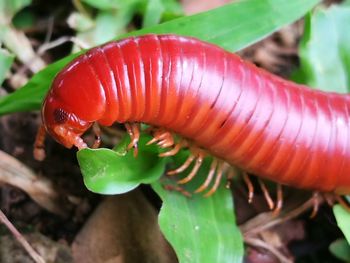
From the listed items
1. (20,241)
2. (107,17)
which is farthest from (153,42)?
(20,241)

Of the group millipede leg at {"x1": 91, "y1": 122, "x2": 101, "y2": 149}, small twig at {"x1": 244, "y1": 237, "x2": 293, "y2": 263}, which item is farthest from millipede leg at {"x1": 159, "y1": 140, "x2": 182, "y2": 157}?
small twig at {"x1": 244, "y1": 237, "x2": 293, "y2": 263}

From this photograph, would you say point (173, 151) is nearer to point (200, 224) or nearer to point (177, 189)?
point (177, 189)

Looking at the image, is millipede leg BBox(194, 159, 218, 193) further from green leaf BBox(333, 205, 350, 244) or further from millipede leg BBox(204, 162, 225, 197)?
green leaf BBox(333, 205, 350, 244)

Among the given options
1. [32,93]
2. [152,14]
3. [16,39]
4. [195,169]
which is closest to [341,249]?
[195,169]

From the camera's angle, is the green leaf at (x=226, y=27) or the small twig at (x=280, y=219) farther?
the small twig at (x=280, y=219)

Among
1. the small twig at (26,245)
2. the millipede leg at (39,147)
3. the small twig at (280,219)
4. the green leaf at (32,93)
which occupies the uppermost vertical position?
the green leaf at (32,93)

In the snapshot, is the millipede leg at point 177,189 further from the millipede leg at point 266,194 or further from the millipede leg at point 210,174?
the millipede leg at point 266,194

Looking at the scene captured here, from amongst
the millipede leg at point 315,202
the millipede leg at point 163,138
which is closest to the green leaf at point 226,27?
the millipede leg at point 163,138
